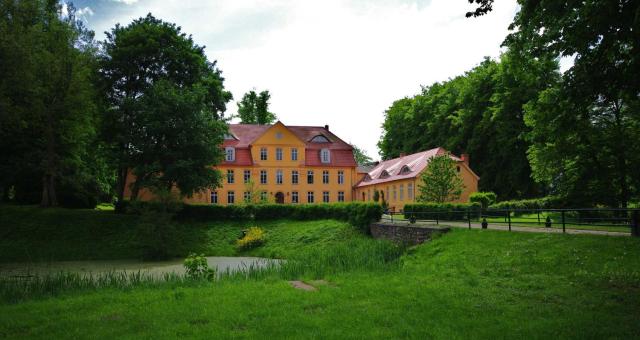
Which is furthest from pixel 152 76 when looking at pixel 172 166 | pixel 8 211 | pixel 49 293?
pixel 49 293

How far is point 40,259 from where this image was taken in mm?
24703

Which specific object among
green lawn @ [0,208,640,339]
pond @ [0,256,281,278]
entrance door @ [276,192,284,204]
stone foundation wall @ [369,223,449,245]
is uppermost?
entrance door @ [276,192,284,204]

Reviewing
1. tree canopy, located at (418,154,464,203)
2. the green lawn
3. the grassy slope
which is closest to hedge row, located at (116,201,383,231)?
the grassy slope

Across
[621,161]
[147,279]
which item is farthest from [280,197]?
[147,279]

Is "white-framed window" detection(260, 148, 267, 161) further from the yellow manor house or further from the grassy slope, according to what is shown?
the grassy slope

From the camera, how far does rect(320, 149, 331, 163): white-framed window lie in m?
50.3

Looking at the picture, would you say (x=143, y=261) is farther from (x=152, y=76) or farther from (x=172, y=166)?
(x=152, y=76)

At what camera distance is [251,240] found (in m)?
29.9

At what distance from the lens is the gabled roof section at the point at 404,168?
1679 inches

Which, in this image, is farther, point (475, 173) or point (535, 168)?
point (475, 173)

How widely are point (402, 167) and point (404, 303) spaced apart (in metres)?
37.2

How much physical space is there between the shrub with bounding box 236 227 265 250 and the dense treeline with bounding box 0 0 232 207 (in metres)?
4.47

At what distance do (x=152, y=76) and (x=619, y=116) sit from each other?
29.6m

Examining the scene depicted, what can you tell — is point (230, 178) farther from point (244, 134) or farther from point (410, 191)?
point (410, 191)
